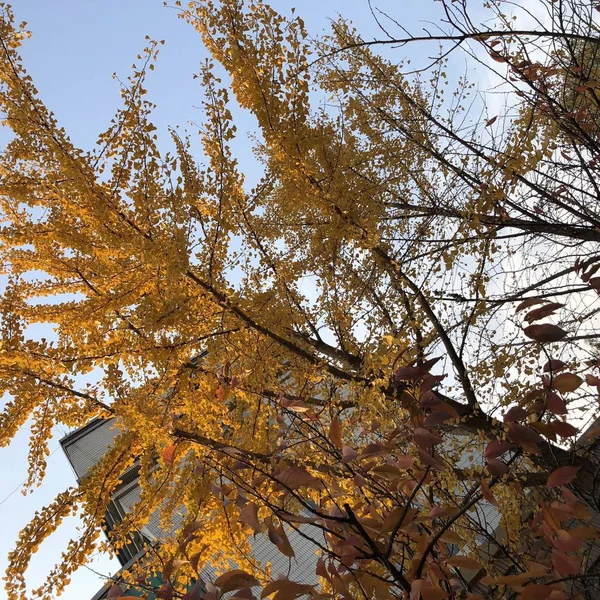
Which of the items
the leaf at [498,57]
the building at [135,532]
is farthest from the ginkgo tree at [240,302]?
the building at [135,532]

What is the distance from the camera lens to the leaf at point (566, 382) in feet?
3.21

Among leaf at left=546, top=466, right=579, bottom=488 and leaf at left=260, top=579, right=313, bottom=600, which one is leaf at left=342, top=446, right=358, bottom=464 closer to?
leaf at left=260, top=579, right=313, bottom=600

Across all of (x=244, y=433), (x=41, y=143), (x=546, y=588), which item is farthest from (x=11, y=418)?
(x=546, y=588)

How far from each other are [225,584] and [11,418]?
11.0 feet

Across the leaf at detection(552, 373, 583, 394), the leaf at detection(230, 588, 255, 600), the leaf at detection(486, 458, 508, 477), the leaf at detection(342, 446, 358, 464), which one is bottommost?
the leaf at detection(486, 458, 508, 477)

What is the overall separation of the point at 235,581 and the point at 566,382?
0.80 metres

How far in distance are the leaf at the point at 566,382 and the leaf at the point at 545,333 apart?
3.3 inches

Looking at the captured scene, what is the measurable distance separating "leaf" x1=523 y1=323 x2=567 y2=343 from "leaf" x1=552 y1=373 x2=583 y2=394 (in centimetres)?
8

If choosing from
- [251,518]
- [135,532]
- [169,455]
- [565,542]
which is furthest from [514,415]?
[135,532]

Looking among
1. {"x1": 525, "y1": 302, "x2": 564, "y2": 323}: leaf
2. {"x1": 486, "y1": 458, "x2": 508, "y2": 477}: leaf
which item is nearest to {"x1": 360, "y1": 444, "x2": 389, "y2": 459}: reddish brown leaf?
{"x1": 486, "y1": 458, "x2": 508, "y2": 477}: leaf

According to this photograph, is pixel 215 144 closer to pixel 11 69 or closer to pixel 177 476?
pixel 11 69

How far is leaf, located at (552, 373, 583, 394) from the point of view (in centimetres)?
98

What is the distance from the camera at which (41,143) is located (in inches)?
125

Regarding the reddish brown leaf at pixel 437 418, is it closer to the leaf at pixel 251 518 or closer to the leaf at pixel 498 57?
the leaf at pixel 251 518
